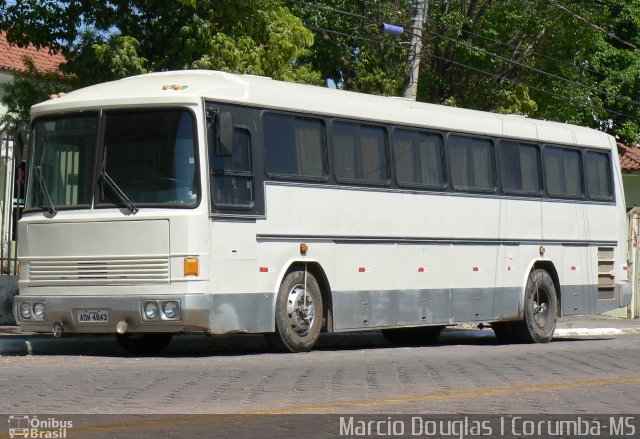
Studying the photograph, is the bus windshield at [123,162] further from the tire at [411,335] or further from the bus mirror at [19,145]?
the tire at [411,335]

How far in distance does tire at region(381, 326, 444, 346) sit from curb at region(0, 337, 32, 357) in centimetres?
646

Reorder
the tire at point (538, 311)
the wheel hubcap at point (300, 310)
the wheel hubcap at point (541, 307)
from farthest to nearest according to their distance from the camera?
the wheel hubcap at point (541, 307), the tire at point (538, 311), the wheel hubcap at point (300, 310)

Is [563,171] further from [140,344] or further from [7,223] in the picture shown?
[7,223]

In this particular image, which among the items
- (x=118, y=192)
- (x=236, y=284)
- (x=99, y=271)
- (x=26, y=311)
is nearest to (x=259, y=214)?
(x=236, y=284)

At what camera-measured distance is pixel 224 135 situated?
15953mm

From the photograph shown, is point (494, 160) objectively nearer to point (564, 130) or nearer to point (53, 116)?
point (564, 130)

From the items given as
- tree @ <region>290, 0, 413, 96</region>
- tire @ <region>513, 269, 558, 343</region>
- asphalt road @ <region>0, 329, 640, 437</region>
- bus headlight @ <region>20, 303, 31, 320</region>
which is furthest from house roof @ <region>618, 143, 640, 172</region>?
bus headlight @ <region>20, 303, 31, 320</region>

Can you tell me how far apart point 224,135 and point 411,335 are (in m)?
7.08

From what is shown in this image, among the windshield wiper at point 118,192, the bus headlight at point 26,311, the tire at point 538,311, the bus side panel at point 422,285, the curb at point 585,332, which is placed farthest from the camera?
the curb at point 585,332

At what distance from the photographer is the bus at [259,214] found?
51.9 ft

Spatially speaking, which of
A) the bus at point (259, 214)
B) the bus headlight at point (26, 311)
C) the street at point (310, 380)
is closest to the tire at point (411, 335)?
the bus at point (259, 214)

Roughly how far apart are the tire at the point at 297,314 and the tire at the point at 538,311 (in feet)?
17.3

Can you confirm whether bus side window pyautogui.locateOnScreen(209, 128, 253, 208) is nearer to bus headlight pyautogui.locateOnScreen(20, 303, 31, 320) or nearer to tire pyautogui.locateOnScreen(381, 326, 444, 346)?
bus headlight pyautogui.locateOnScreen(20, 303, 31, 320)

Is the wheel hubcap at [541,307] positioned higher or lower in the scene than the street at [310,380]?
higher
